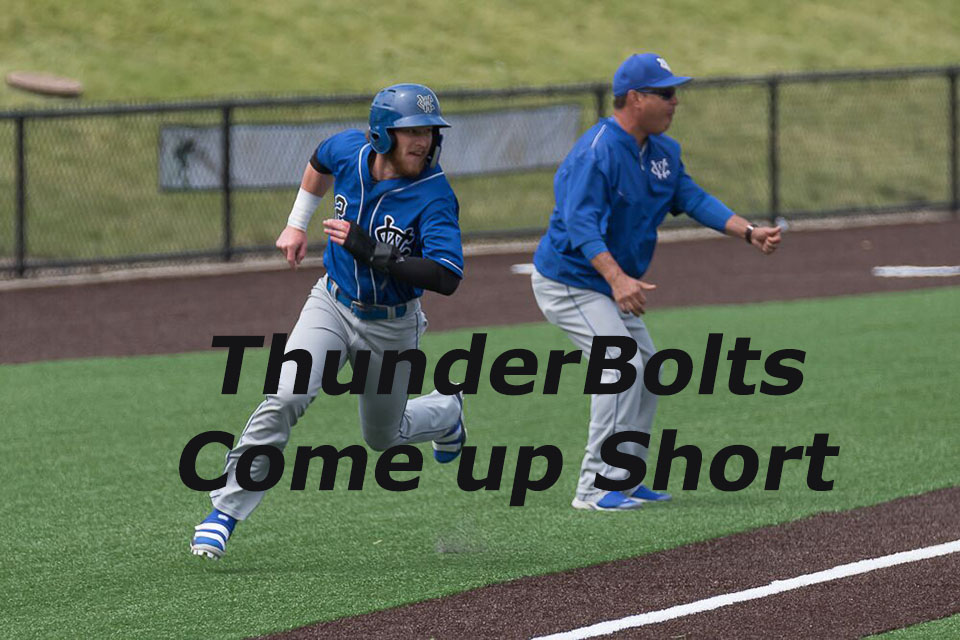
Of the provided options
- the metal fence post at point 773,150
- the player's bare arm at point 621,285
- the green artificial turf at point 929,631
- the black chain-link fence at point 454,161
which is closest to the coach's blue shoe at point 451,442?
the player's bare arm at point 621,285

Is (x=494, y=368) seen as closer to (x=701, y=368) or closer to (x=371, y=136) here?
(x=701, y=368)

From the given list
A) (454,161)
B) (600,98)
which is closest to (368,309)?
(600,98)

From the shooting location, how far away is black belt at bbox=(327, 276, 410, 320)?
723 cm

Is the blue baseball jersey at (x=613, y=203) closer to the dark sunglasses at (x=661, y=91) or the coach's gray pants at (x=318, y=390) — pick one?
the dark sunglasses at (x=661, y=91)

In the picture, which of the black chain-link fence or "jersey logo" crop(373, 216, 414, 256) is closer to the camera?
"jersey logo" crop(373, 216, 414, 256)

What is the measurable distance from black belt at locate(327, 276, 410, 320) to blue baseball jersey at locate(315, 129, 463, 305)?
3 centimetres

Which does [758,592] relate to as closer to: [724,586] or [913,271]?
[724,586]

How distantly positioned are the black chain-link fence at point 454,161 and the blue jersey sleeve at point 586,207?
1142 centimetres

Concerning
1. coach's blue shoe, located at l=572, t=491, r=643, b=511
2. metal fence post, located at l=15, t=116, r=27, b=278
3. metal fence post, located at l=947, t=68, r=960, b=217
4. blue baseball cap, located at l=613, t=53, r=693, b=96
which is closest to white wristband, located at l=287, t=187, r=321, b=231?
blue baseball cap, located at l=613, t=53, r=693, b=96

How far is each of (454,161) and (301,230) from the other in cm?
1512

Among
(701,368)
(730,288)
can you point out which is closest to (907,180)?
(730,288)

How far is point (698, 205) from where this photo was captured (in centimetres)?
838

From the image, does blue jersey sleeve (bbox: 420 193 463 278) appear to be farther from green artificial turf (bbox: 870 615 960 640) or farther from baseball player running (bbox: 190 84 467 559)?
green artificial turf (bbox: 870 615 960 640)

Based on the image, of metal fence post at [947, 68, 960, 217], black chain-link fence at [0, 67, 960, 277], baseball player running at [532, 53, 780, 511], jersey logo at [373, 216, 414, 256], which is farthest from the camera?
metal fence post at [947, 68, 960, 217]
